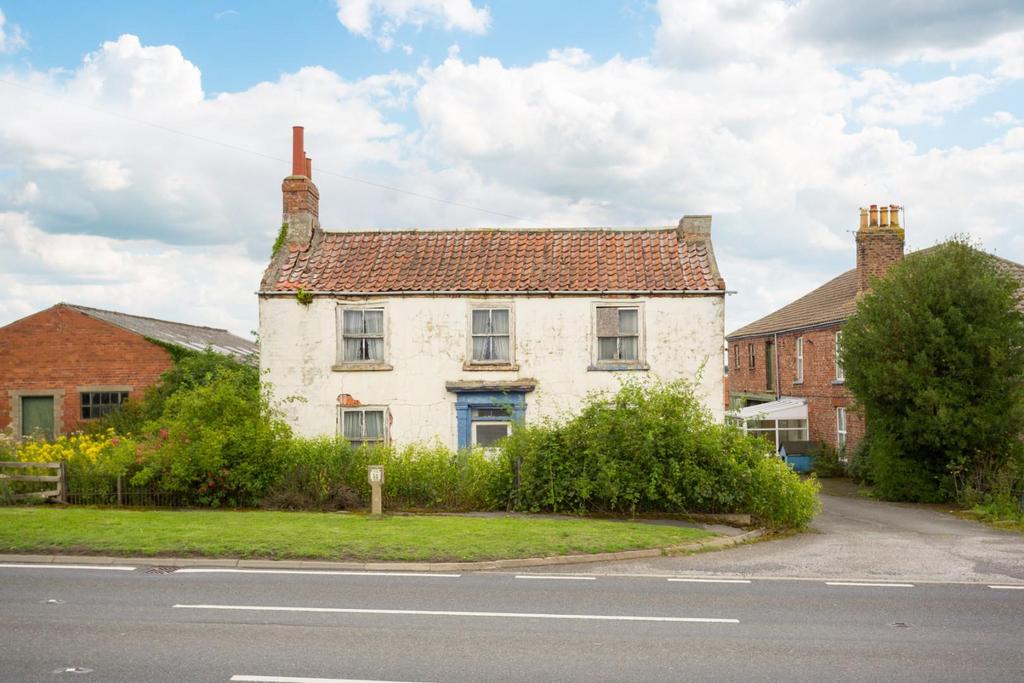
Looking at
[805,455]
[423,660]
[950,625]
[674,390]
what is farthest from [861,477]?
[423,660]

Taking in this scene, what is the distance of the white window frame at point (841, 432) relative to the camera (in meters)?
33.8

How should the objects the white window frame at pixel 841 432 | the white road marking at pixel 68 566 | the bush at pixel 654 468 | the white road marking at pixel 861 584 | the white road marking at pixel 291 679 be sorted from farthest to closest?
the white window frame at pixel 841 432
the bush at pixel 654 468
the white road marking at pixel 68 566
the white road marking at pixel 861 584
the white road marking at pixel 291 679

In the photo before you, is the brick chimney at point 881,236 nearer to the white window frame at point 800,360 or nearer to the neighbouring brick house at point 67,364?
the white window frame at point 800,360

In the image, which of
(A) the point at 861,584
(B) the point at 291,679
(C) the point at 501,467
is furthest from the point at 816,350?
(B) the point at 291,679

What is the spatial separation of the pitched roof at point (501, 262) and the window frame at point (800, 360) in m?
15.4

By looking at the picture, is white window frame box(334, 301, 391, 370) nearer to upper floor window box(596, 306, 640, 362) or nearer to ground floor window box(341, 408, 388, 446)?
ground floor window box(341, 408, 388, 446)

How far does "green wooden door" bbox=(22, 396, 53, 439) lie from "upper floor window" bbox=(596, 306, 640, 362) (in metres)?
20.7

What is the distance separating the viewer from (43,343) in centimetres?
3139

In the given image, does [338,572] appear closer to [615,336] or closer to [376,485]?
[376,485]

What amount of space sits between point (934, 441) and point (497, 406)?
1205cm

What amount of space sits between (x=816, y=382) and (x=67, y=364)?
2882 cm

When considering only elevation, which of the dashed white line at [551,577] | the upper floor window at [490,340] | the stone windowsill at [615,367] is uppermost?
the upper floor window at [490,340]

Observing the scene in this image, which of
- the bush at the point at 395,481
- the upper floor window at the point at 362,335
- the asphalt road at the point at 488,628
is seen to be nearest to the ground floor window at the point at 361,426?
the upper floor window at the point at 362,335

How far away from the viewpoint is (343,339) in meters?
22.8
